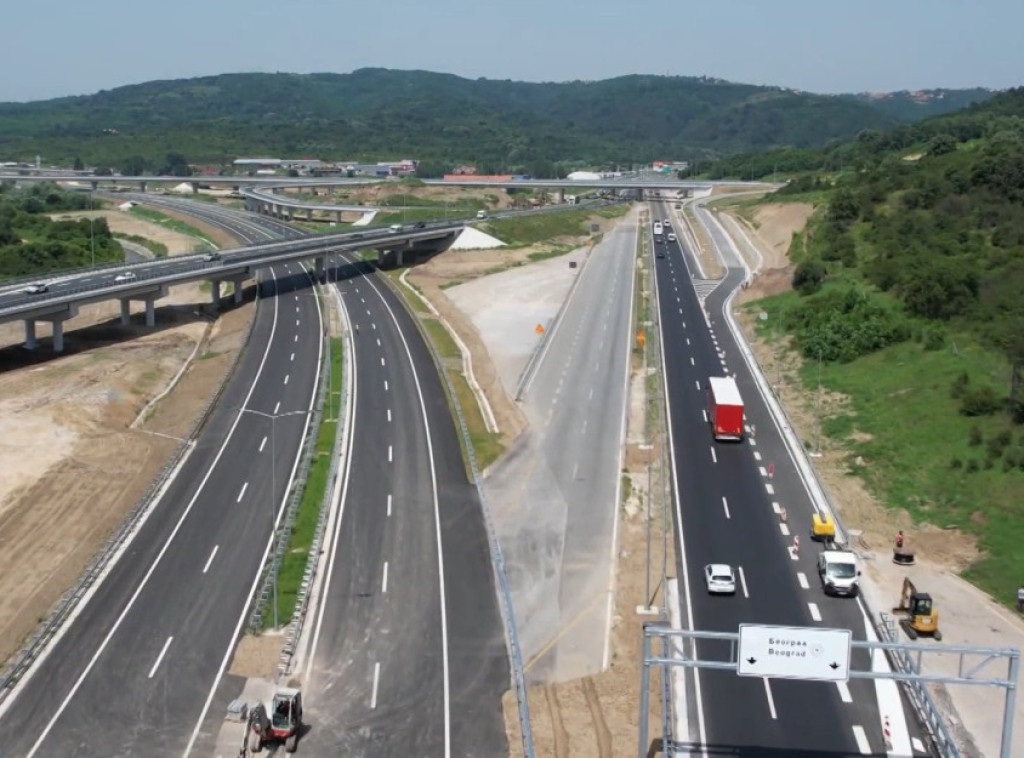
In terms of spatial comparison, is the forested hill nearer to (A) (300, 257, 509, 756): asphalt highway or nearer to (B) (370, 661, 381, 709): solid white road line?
(A) (300, 257, 509, 756): asphalt highway

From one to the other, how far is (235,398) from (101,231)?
93.8 meters

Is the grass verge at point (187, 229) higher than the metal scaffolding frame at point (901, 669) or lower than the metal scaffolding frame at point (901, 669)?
lower

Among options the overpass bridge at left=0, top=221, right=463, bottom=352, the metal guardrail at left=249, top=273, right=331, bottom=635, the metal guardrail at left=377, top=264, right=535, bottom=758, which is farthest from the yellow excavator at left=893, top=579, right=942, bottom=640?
the overpass bridge at left=0, top=221, right=463, bottom=352

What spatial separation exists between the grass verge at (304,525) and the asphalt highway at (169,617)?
1210 mm

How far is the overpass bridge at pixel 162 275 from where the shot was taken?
88.0m

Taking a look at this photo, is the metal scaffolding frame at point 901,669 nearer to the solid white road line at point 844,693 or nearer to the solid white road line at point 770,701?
the solid white road line at point 844,693

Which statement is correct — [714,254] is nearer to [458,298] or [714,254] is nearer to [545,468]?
[458,298]

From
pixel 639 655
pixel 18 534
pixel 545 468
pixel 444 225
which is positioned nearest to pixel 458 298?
pixel 444 225

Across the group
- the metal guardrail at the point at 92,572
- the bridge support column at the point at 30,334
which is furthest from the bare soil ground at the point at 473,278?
the bridge support column at the point at 30,334

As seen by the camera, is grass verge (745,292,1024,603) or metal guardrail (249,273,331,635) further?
grass verge (745,292,1024,603)

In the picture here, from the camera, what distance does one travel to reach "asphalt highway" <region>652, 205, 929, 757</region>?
34.9 m

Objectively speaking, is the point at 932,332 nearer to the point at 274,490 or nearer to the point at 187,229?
the point at 274,490

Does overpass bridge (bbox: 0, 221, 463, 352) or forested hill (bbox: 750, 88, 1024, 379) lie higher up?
forested hill (bbox: 750, 88, 1024, 379)

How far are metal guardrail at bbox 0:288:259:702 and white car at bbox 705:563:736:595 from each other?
2518 centimetres
